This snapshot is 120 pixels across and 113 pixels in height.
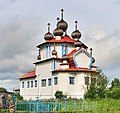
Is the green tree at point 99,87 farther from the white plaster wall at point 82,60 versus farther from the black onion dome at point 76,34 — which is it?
the black onion dome at point 76,34

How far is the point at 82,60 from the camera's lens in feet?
138

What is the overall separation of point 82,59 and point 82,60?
0.46 feet

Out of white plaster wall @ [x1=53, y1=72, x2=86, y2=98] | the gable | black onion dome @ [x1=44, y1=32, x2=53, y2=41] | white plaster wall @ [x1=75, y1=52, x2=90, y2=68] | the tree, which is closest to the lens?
the tree

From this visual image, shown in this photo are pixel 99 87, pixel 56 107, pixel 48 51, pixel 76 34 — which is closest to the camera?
pixel 56 107

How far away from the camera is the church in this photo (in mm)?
40438

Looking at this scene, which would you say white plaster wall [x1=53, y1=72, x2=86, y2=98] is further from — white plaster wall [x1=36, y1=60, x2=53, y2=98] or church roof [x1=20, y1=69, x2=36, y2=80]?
church roof [x1=20, y1=69, x2=36, y2=80]

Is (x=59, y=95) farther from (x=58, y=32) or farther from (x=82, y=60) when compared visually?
(x=58, y=32)

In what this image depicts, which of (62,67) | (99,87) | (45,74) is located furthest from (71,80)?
(45,74)

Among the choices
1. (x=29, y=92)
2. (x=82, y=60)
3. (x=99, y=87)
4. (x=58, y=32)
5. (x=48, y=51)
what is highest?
(x=58, y=32)

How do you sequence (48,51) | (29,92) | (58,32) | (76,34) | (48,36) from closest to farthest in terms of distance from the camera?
(58,32), (48,51), (48,36), (76,34), (29,92)

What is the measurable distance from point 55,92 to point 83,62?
5663 mm

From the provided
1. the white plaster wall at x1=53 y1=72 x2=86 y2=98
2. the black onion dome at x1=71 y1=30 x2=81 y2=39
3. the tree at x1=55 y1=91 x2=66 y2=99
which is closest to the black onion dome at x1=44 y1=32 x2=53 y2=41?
the black onion dome at x1=71 y1=30 x2=81 y2=39

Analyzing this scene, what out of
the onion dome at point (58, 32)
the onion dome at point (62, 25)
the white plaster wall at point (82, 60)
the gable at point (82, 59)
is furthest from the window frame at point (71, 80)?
the onion dome at point (62, 25)

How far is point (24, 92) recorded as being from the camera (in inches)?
1943
